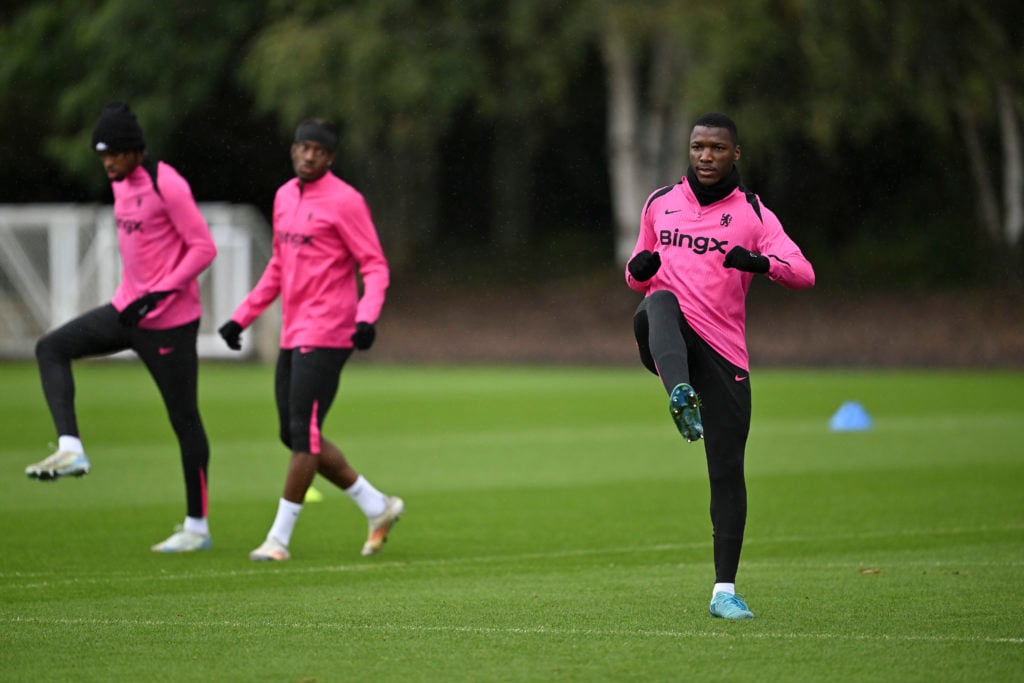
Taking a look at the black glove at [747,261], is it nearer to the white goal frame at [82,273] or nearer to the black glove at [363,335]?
the black glove at [363,335]

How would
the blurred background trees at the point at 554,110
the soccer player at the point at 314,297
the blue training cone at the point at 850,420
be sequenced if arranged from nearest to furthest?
the soccer player at the point at 314,297
the blue training cone at the point at 850,420
the blurred background trees at the point at 554,110

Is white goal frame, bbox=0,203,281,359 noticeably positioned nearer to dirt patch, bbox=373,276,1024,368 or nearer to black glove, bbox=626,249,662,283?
dirt patch, bbox=373,276,1024,368

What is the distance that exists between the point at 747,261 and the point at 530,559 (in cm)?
334

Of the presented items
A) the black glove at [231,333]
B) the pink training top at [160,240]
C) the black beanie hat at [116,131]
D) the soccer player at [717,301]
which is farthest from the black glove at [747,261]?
the black beanie hat at [116,131]

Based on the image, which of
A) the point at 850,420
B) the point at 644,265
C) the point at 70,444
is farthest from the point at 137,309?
the point at 850,420

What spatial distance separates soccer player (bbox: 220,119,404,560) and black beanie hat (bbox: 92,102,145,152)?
910mm

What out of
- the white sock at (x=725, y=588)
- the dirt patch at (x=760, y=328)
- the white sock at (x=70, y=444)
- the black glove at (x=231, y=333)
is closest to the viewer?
the white sock at (x=725, y=588)

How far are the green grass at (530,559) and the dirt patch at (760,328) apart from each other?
13.1 meters

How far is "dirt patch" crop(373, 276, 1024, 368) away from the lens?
34.8m

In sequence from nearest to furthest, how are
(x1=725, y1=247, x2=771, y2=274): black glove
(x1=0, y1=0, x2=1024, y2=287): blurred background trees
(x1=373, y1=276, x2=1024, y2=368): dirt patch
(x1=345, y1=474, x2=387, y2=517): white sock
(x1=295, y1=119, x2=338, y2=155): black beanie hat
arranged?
(x1=725, y1=247, x2=771, y2=274): black glove
(x1=295, y1=119, x2=338, y2=155): black beanie hat
(x1=345, y1=474, x2=387, y2=517): white sock
(x1=0, y1=0, x2=1024, y2=287): blurred background trees
(x1=373, y1=276, x2=1024, y2=368): dirt patch

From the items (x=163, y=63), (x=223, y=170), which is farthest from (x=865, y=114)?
(x=223, y=170)

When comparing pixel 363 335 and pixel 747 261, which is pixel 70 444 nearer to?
pixel 363 335

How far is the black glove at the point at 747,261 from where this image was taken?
7.76 meters

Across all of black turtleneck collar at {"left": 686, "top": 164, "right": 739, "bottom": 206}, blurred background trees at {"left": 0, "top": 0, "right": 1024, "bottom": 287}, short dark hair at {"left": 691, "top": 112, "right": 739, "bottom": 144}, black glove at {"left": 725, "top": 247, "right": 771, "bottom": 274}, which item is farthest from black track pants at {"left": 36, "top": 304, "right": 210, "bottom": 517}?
blurred background trees at {"left": 0, "top": 0, "right": 1024, "bottom": 287}
